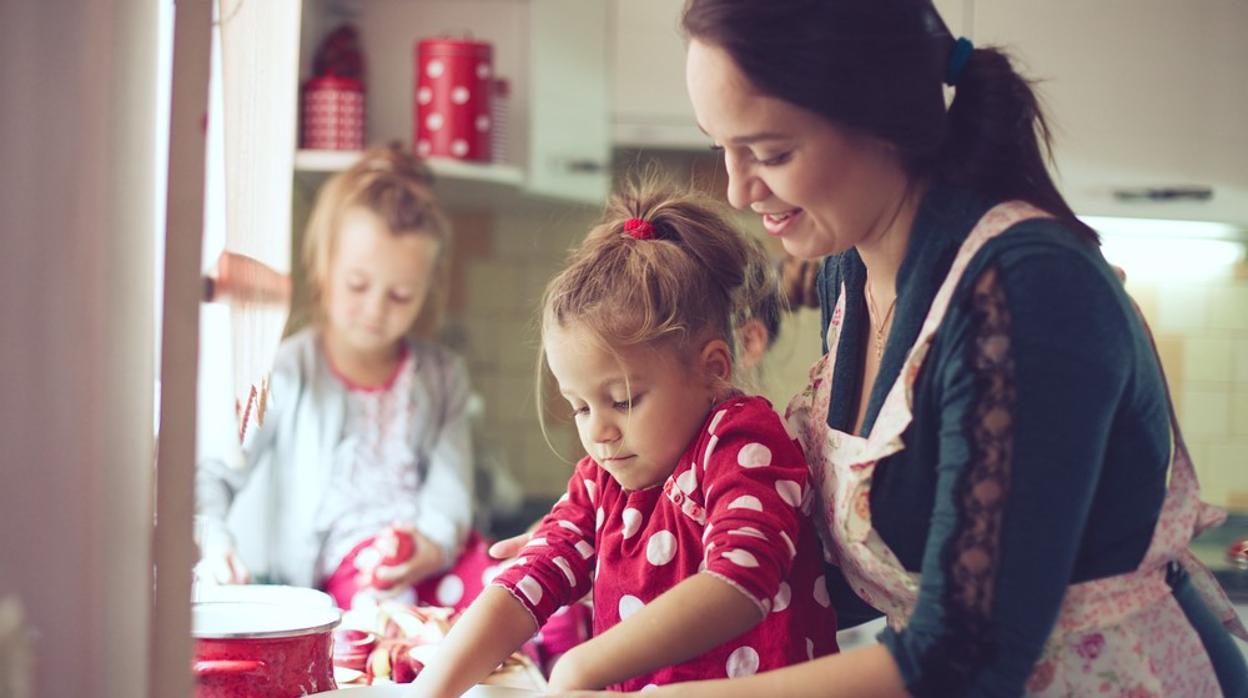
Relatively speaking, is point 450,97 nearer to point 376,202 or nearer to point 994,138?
point 376,202

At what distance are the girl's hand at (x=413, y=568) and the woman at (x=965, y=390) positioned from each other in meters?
1.10

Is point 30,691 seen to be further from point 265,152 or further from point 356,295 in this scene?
point 356,295

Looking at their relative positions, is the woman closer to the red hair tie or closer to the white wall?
the red hair tie

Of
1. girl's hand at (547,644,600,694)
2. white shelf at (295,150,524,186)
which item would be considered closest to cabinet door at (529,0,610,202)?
white shelf at (295,150,524,186)

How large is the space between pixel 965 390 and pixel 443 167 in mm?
1637

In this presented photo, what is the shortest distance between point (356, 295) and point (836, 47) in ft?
4.93

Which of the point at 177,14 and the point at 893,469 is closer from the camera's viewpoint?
the point at 177,14

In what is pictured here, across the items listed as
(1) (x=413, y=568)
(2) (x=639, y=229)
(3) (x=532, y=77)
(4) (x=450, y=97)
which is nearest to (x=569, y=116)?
(3) (x=532, y=77)

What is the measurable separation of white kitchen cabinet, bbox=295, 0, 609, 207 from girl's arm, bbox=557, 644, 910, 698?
5.59 feet

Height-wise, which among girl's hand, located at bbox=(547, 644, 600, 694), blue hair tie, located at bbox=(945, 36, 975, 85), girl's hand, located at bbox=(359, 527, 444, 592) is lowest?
girl's hand, located at bbox=(359, 527, 444, 592)

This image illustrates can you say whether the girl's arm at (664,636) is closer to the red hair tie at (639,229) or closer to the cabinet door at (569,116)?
A: the red hair tie at (639,229)

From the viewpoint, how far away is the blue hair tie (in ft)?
2.27

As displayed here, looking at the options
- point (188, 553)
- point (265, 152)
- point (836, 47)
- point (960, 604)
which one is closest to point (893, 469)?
point (960, 604)

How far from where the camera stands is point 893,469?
68 cm
